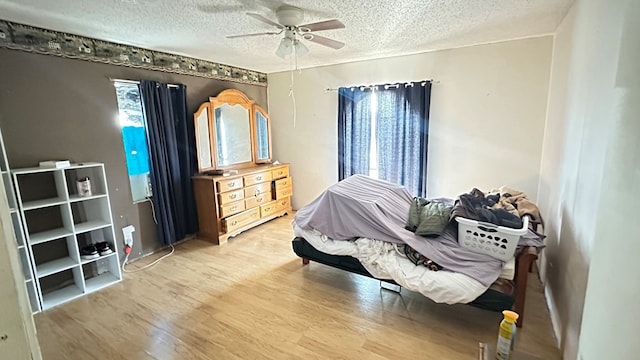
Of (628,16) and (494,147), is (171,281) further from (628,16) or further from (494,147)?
(494,147)

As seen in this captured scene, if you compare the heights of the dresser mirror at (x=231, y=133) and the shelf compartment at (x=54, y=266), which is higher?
the dresser mirror at (x=231, y=133)

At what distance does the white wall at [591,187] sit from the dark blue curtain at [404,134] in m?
1.25

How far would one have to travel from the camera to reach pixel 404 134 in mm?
3801

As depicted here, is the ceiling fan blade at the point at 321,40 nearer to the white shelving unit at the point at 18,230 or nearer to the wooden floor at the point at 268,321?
the wooden floor at the point at 268,321

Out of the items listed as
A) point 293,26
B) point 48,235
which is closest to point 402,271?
point 293,26

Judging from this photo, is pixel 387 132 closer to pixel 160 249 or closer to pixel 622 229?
pixel 160 249

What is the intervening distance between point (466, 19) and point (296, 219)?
2.35 meters

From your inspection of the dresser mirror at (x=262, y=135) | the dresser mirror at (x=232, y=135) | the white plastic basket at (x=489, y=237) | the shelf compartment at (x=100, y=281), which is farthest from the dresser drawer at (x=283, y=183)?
the white plastic basket at (x=489, y=237)

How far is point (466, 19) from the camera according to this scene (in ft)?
8.11

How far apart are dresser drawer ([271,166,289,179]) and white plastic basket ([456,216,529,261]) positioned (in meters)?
2.93

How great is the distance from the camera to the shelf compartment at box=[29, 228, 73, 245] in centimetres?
238

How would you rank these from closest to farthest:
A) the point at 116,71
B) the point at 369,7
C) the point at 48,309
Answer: the point at 369,7 → the point at 48,309 → the point at 116,71

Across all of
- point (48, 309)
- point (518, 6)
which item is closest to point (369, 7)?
point (518, 6)

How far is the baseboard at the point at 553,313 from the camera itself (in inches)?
76.7
